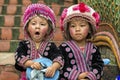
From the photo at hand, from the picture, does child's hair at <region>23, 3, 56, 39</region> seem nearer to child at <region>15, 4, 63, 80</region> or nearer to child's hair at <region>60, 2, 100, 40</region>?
child at <region>15, 4, 63, 80</region>

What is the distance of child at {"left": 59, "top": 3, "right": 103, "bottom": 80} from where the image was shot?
532cm

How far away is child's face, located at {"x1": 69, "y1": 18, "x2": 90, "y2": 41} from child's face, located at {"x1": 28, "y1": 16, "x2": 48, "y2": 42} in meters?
0.27

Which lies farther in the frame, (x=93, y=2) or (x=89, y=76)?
(x=93, y=2)

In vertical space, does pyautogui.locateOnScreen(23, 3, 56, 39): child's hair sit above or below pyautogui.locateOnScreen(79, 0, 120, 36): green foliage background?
above

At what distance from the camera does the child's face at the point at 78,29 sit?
5.32m

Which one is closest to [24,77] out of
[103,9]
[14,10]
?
[103,9]

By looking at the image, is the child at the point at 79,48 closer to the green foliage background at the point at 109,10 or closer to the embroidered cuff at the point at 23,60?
the embroidered cuff at the point at 23,60

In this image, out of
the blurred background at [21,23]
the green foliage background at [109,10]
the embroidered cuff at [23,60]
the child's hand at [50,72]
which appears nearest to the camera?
the child's hand at [50,72]

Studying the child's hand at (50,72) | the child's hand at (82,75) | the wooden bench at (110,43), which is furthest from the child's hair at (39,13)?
the wooden bench at (110,43)

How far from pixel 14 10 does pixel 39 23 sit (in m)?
3.90

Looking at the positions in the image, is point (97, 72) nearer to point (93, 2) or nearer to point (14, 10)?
point (93, 2)

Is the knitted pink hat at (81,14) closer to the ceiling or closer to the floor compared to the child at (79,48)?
closer to the ceiling

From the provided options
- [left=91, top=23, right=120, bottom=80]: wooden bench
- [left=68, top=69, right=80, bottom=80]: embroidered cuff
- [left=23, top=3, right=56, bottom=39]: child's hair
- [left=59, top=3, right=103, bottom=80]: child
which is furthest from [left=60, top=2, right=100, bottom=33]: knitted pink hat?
[left=91, top=23, right=120, bottom=80]: wooden bench

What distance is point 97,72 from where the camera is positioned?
209 inches
